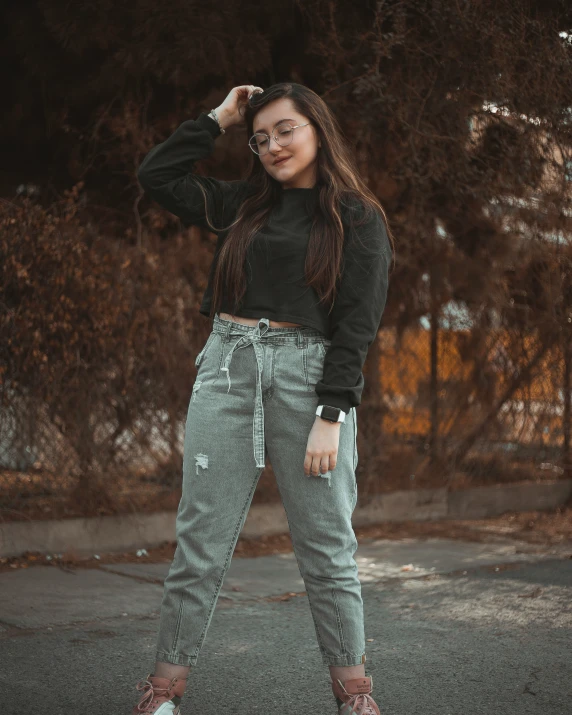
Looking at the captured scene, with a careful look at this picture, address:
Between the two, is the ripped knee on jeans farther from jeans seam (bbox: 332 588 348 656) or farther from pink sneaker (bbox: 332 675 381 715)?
pink sneaker (bbox: 332 675 381 715)

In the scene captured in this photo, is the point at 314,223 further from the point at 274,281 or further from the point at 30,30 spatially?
the point at 30,30

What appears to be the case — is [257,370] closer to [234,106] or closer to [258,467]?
[258,467]

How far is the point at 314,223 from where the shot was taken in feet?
9.70

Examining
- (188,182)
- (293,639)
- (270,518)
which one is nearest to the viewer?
(188,182)

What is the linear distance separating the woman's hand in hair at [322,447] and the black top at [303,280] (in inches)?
2.7

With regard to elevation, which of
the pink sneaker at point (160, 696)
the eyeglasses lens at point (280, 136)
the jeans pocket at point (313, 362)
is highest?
the eyeglasses lens at point (280, 136)

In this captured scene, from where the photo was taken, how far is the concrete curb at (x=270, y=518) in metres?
5.48

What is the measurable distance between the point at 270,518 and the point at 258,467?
3502 mm

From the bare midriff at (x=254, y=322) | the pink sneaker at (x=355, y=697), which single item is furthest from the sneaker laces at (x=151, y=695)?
the bare midriff at (x=254, y=322)

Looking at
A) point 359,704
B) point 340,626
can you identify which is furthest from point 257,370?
point 359,704

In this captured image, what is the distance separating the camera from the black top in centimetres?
284

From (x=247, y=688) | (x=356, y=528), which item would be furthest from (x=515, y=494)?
(x=247, y=688)

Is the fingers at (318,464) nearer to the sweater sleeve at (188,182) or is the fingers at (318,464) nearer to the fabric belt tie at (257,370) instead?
the fabric belt tie at (257,370)

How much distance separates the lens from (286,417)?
114 inches
